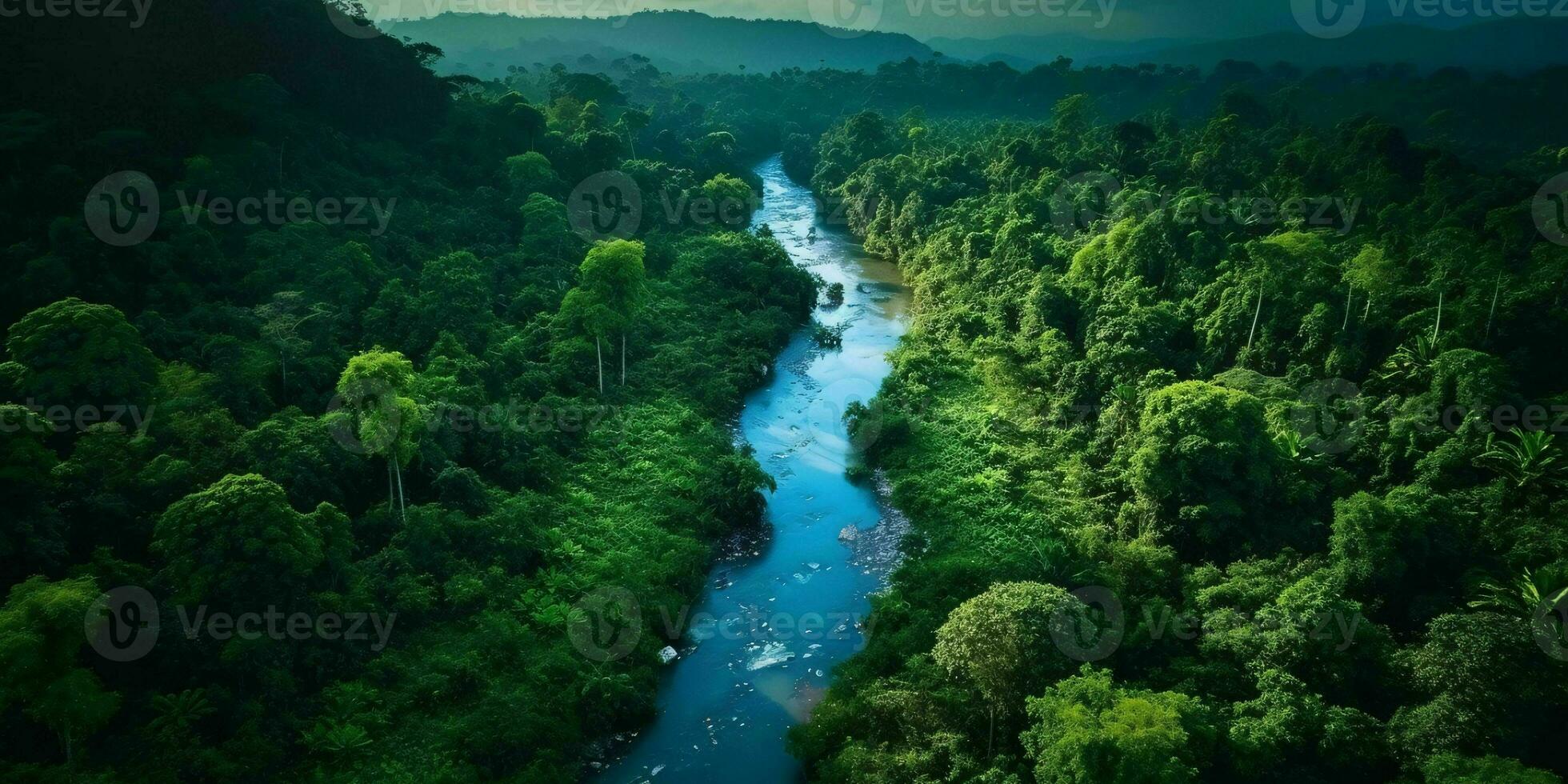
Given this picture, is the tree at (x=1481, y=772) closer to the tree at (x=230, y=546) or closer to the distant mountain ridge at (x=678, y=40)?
the tree at (x=230, y=546)

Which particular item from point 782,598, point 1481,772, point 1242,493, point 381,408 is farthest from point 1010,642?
point 381,408

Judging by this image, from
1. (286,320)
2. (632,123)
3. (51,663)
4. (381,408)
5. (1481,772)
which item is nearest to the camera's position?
(1481,772)

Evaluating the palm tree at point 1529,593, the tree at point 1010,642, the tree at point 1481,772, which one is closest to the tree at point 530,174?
the tree at point 1010,642

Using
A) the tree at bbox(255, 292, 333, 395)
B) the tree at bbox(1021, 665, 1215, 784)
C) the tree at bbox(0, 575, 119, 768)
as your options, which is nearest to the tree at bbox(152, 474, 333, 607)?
the tree at bbox(0, 575, 119, 768)

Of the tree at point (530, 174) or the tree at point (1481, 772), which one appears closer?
the tree at point (1481, 772)

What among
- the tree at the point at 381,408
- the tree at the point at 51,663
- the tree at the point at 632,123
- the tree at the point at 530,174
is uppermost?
the tree at the point at 632,123

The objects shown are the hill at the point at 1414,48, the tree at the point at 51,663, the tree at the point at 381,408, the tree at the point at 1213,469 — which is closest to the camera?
the tree at the point at 51,663

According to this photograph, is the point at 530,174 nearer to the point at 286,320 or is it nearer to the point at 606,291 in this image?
the point at 606,291
